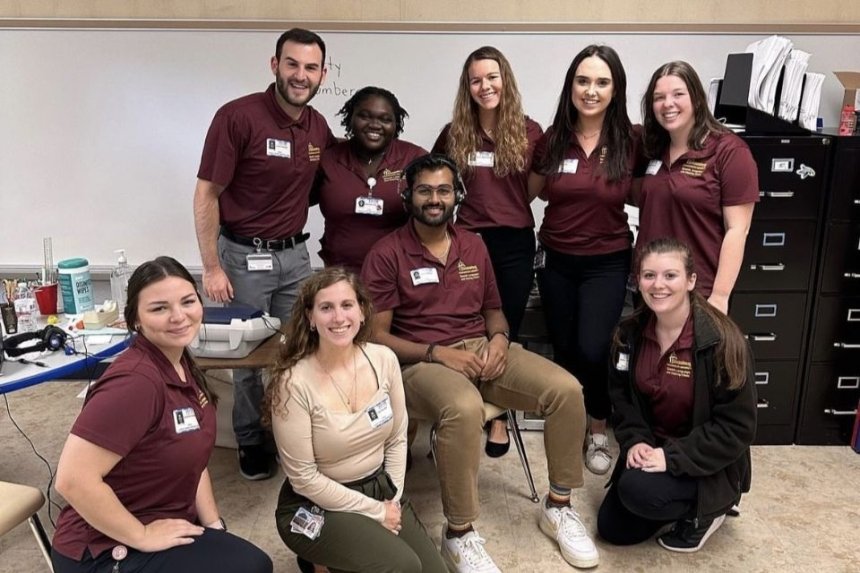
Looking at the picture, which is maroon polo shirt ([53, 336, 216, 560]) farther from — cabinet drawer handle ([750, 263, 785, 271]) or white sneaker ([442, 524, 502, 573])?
cabinet drawer handle ([750, 263, 785, 271])

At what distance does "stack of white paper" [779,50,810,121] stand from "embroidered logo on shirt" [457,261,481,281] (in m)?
1.41

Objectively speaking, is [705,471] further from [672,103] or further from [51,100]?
[51,100]

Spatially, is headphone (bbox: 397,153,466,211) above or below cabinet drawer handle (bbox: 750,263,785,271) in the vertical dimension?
above

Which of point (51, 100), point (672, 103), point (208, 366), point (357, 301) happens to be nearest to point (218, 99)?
point (51, 100)

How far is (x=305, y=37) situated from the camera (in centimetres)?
236

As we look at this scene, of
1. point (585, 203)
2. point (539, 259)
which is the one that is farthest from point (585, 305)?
point (585, 203)

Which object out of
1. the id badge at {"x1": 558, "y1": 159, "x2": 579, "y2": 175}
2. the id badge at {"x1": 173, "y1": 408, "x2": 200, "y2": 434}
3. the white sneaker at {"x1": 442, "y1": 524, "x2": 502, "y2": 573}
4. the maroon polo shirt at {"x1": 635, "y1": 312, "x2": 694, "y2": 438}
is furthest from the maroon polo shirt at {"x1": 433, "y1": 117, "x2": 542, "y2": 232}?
the id badge at {"x1": 173, "y1": 408, "x2": 200, "y2": 434}

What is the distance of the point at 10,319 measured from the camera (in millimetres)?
2248

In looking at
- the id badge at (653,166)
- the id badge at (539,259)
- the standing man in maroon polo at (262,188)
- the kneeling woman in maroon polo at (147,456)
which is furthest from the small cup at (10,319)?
the id badge at (653,166)

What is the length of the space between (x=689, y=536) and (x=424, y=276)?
48.3 inches

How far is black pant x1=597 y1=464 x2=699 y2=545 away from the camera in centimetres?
212

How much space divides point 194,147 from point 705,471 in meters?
2.57

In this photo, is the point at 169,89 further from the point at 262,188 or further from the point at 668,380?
the point at 668,380

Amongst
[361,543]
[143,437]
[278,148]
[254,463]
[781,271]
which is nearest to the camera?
[143,437]
